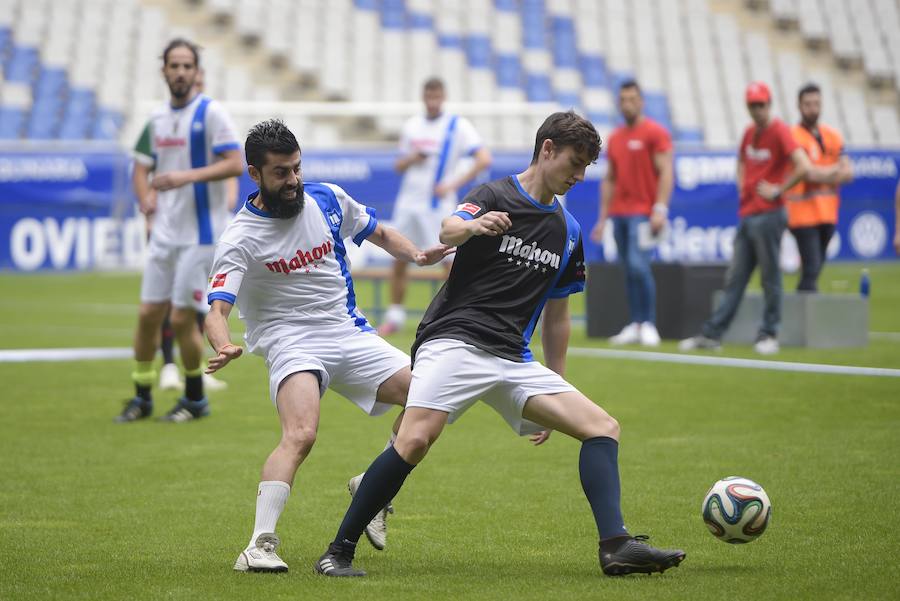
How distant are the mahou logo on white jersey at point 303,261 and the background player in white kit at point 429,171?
8.54 m

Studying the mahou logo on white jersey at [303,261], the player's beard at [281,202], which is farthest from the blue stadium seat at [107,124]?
the player's beard at [281,202]

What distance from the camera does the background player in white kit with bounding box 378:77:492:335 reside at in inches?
570

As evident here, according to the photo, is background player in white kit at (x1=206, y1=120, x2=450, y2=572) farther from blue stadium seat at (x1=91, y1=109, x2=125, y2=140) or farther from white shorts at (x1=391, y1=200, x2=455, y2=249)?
blue stadium seat at (x1=91, y1=109, x2=125, y2=140)

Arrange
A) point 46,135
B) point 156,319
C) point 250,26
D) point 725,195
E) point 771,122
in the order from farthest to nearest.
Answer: point 250,26, point 46,135, point 725,195, point 771,122, point 156,319

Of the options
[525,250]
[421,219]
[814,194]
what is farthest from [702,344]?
[525,250]

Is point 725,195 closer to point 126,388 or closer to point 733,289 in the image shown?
point 733,289

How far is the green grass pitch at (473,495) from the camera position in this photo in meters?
5.04

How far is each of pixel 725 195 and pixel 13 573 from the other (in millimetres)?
19456

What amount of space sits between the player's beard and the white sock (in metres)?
1.09

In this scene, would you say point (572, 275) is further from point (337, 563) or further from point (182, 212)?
point (182, 212)

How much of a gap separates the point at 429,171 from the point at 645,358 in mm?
3433

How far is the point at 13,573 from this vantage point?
521 centimetres

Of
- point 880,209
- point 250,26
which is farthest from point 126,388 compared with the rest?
point 250,26

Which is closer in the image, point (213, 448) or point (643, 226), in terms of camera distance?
point (213, 448)
